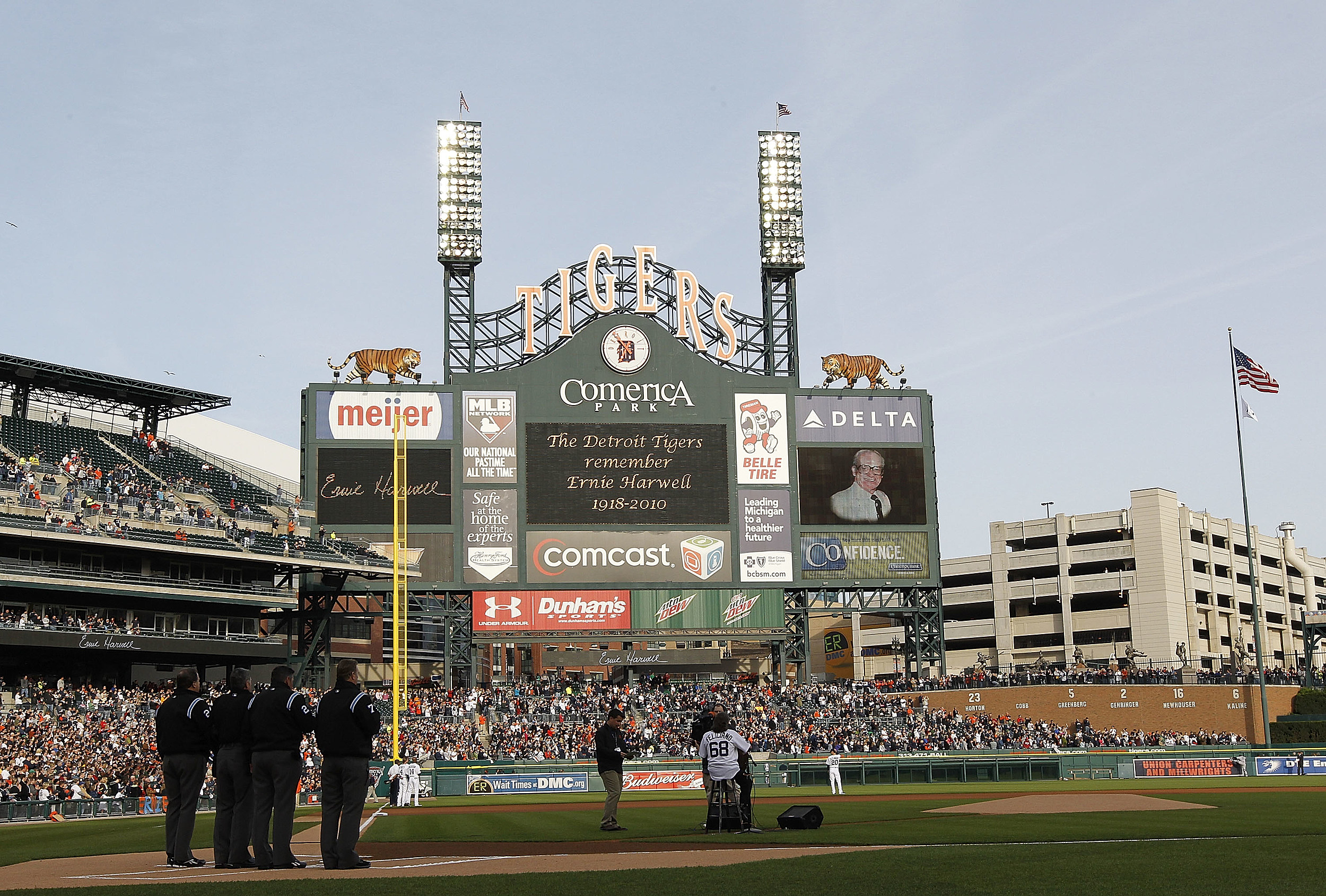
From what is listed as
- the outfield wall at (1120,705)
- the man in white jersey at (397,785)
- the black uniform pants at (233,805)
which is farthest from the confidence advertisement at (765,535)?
the black uniform pants at (233,805)

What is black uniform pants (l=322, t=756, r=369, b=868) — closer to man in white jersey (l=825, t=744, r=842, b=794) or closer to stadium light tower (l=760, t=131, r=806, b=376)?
man in white jersey (l=825, t=744, r=842, b=794)

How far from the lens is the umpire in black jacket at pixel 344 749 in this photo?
451 inches

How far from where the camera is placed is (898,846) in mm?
14703

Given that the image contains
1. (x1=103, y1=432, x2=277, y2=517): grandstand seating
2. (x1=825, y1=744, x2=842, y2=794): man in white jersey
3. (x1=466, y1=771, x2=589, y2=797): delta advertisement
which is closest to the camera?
(x1=825, y1=744, x2=842, y2=794): man in white jersey

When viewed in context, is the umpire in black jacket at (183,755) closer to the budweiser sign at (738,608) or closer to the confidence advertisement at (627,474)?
the confidence advertisement at (627,474)

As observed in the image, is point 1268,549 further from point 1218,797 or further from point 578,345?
point 1218,797

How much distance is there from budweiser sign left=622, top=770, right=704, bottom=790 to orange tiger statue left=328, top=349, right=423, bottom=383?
24.5 m

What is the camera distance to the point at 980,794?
102 feet

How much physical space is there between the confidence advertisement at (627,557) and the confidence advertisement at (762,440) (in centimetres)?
295

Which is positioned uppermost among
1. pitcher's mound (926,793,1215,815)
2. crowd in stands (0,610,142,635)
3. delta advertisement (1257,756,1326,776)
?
crowd in stands (0,610,142,635)

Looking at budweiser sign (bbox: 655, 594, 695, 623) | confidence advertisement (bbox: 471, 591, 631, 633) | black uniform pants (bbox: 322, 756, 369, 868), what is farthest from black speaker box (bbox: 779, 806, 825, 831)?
budweiser sign (bbox: 655, 594, 695, 623)

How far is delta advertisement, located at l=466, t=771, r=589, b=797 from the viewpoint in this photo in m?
37.2

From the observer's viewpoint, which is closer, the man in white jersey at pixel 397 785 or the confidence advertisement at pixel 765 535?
the man in white jersey at pixel 397 785

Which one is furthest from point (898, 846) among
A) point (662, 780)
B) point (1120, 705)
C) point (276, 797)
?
point (1120, 705)
